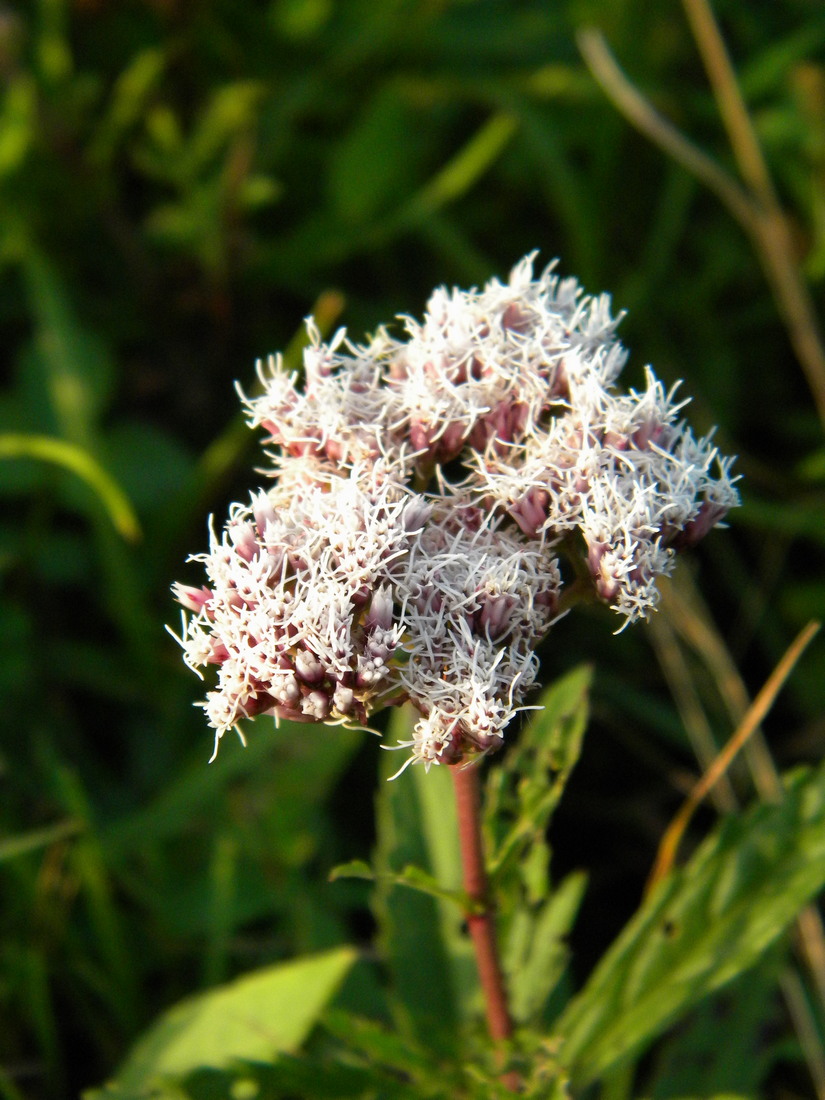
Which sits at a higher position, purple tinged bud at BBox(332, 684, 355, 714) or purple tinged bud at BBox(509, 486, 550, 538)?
purple tinged bud at BBox(509, 486, 550, 538)

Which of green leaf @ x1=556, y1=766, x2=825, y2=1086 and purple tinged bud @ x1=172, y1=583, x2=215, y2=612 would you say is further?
green leaf @ x1=556, y1=766, x2=825, y2=1086

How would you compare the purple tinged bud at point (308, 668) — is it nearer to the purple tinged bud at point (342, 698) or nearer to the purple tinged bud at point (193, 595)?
the purple tinged bud at point (342, 698)

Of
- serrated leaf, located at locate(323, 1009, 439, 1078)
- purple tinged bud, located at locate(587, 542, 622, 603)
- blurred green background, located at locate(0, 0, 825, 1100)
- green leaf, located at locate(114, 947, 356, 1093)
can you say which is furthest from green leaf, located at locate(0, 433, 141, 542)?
purple tinged bud, located at locate(587, 542, 622, 603)

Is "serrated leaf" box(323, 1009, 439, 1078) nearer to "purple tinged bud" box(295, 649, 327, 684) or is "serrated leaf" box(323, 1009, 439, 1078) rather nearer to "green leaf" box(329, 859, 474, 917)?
"green leaf" box(329, 859, 474, 917)

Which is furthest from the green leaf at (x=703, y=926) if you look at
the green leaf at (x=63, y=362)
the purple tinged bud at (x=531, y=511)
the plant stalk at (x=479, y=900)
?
the green leaf at (x=63, y=362)

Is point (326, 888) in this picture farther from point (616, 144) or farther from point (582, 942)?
point (616, 144)

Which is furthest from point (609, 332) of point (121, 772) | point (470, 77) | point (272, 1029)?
point (470, 77)
